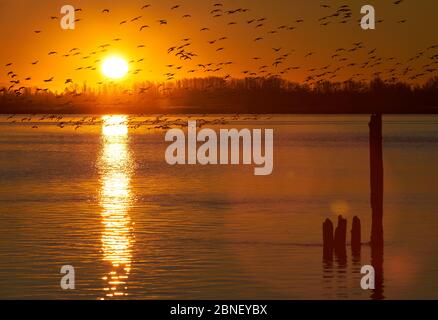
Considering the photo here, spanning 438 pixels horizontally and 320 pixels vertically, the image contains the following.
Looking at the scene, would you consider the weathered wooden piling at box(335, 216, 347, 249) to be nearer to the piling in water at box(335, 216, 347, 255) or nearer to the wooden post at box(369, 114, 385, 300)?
the piling in water at box(335, 216, 347, 255)

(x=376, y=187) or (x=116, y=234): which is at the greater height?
(x=376, y=187)

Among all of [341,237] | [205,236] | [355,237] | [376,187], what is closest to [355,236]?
[355,237]

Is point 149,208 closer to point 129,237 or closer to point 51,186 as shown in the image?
point 129,237

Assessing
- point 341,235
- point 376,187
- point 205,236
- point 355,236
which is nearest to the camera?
point 341,235

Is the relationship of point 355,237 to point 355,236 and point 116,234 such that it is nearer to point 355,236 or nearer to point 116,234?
point 355,236

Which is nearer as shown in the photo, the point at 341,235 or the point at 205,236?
the point at 341,235

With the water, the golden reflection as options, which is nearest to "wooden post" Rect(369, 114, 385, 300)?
the water

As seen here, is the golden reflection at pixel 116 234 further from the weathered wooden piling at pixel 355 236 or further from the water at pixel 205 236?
the weathered wooden piling at pixel 355 236

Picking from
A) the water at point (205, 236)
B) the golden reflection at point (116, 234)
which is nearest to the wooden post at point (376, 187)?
the water at point (205, 236)

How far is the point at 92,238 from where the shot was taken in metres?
40.9

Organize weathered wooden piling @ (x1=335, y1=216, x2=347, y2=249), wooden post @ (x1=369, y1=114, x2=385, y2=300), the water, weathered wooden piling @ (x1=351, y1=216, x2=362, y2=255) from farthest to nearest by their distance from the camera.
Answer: weathered wooden piling @ (x1=351, y1=216, x2=362, y2=255) < weathered wooden piling @ (x1=335, y1=216, x2=347, y2=249) < wooden post @ (x1=369, y1=114, x2=385, y2=300) < the water

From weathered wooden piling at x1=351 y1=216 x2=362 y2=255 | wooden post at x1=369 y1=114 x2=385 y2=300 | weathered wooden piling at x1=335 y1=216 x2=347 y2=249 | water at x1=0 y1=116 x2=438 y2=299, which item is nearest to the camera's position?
water at x1=0 y1=116 x2=438 y2=299

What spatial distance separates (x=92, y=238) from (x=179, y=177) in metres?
43.2
